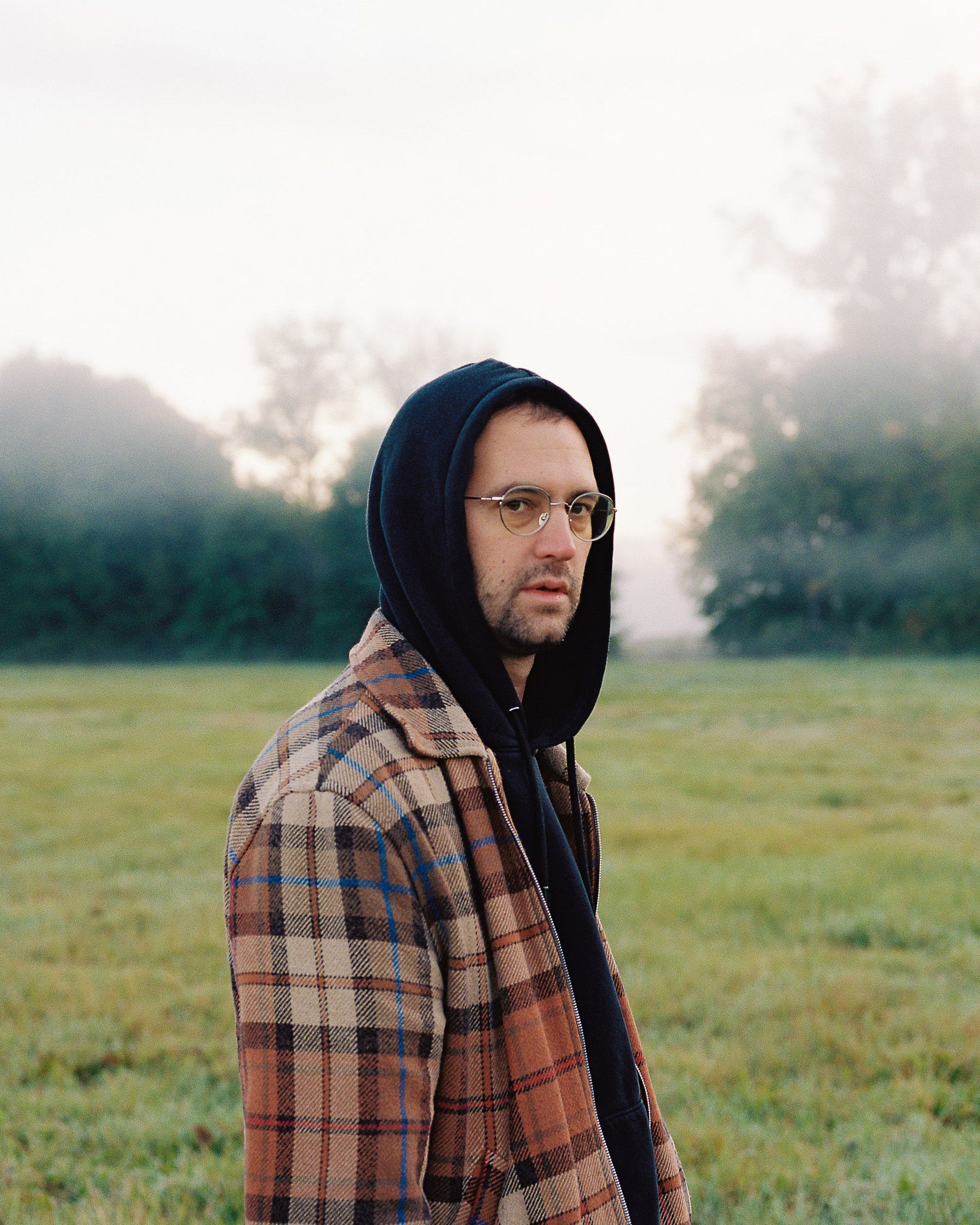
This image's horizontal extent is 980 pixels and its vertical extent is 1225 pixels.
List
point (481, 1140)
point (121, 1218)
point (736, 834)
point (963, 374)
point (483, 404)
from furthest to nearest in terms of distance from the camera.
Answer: point (963, 374), point (736, 834), point (121, 1218), point (483, 404), point (481, 1140)

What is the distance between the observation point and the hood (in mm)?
1810

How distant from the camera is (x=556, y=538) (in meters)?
1.91

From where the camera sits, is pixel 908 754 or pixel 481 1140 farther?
pixel 908 754

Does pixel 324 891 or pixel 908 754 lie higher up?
pixel 324 891

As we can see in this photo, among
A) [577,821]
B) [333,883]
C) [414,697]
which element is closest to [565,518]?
[414,697]

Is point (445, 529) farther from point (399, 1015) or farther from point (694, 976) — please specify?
point (694, 976)

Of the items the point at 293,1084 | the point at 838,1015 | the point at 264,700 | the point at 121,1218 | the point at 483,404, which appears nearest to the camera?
the point at 293,1084

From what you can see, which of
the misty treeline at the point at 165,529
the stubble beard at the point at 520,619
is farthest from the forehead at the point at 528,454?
the misty treeline at the point at 165,529

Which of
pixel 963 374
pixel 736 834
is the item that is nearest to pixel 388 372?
pixel 963 374

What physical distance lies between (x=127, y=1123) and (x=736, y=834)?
5.85 metres

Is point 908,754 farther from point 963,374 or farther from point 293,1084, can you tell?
point 963,374

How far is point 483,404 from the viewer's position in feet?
5.91

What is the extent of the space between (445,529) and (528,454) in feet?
0.67

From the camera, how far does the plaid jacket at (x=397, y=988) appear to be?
1.46 meters
